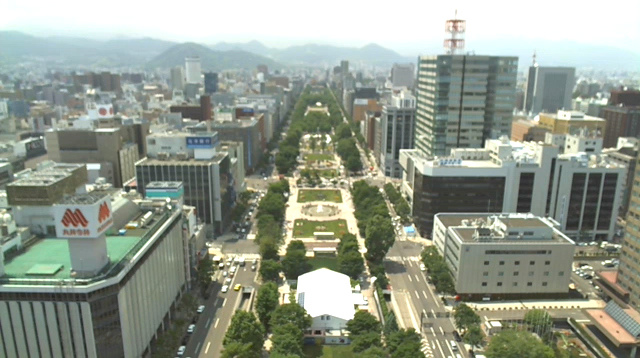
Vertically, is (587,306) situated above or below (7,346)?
below

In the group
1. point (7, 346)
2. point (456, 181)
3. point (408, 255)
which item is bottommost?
point (408, 255)

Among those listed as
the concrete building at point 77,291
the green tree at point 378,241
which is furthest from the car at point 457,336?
the concrete building at point 77,291

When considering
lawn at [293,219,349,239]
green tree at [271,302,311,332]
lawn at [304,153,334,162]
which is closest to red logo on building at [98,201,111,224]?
green tree at [271,302,311,332]

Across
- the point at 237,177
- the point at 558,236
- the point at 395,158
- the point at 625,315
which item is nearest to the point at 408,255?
the point at 558,236

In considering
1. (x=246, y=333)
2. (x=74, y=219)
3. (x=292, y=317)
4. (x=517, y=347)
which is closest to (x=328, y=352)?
(x=292, y=317)

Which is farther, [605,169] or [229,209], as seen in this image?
[229,209]

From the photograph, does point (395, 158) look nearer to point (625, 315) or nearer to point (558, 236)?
point (558, 236)

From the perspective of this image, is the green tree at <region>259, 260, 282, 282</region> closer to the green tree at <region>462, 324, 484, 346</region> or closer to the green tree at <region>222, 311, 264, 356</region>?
the green tree at <region>222, 311, 264, 356</region>
